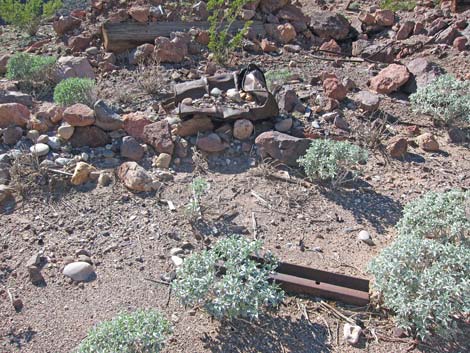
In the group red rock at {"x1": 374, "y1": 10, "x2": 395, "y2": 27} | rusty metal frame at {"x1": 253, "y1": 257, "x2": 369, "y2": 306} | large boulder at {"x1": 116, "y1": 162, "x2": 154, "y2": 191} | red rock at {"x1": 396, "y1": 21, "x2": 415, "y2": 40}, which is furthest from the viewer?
red rock at {"x1": 374, "y1": 10, "x2": 395, "y2": 27}

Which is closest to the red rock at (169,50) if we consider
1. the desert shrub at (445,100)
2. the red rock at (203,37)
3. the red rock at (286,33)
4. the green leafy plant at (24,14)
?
the red rock at (203,37)

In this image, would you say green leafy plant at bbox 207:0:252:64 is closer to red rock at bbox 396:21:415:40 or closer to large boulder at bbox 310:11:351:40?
large boulder at bbox 310:11:351:40

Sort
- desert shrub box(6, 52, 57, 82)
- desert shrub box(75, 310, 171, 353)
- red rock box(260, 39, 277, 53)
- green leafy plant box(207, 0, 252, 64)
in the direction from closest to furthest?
desert shrub box(75, 310, 171, 353) → desert shrub box(6, 52, 57, 82) → green leafy plant box(207, 0, 252, 64) → red rock box(260, 39, 277, 53)

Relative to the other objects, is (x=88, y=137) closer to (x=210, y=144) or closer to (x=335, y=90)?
(x=210, y=144)

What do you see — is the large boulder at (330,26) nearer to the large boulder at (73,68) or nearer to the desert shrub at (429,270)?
the large boulder at (73,68)

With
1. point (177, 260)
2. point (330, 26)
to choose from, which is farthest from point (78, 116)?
point (330, 26)

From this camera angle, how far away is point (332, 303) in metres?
3.01

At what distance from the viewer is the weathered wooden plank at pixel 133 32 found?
5910 mm

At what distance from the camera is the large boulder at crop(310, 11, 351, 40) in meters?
6.62

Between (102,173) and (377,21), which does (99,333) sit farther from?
(377,21)

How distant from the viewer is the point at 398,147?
170 inches

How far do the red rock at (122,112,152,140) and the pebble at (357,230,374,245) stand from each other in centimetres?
194

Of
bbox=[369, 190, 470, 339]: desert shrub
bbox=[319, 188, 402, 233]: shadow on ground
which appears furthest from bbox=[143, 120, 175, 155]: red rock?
bbox=[369, 190, 470, 339]: desert shrub

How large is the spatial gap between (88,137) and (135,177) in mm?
737
